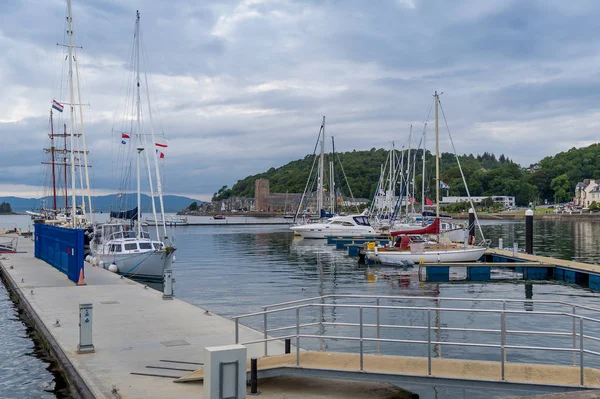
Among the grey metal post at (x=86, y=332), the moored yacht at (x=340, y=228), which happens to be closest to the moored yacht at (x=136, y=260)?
the grey metal post at (x=86, y=332)

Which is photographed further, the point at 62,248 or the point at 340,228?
the point at 340,228

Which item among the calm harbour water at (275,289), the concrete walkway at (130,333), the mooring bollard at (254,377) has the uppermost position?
the mooring bollard at (254,377)

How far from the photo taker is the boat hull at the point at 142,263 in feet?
111

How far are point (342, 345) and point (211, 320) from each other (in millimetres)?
3779

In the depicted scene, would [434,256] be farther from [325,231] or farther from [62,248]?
[325,231]

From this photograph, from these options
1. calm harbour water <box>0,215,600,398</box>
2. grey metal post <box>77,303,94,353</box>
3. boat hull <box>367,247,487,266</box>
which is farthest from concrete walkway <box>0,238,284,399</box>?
boat hull <box>367,247,487,266</box>

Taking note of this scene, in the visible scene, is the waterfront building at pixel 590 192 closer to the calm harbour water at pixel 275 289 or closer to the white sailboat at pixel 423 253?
the calm harbour water at pixel 275 289

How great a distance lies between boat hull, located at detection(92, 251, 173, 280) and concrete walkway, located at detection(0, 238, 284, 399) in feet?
25.6

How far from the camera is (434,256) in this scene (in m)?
38.6

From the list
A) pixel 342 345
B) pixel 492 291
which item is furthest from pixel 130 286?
pixel 492 291

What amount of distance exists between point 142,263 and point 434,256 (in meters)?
18.2

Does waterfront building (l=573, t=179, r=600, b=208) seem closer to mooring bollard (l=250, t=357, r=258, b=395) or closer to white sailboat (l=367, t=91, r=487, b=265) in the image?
white sailboat (l=367, t=91, r=487, b=265)

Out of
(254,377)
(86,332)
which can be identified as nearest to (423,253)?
(86,332)

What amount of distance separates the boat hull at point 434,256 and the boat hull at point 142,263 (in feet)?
49.0
